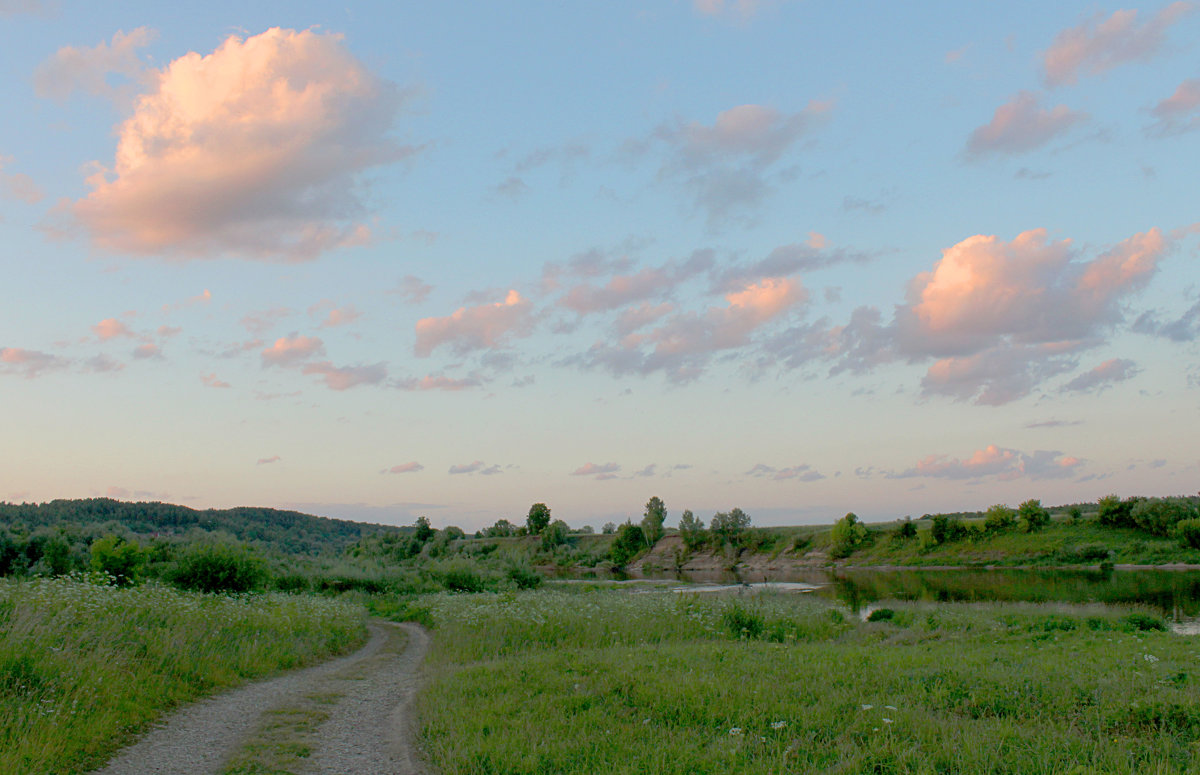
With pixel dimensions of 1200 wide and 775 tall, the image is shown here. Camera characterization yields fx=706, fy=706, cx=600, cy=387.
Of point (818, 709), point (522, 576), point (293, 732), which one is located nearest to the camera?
point (818, 709)

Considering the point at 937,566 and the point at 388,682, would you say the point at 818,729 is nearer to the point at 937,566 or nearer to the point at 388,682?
the point at 388,682

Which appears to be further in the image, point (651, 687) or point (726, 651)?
point (726, 651)

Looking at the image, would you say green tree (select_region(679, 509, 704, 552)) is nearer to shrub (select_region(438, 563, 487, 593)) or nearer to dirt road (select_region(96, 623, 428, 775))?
shrub (select_region(438, 563, 487, 593))

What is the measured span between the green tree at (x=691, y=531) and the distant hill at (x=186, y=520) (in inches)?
1886

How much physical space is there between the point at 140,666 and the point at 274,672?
4.43m

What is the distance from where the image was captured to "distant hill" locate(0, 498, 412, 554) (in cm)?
7369

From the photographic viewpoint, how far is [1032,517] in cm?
8206

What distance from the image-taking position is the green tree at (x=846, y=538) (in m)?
96.2

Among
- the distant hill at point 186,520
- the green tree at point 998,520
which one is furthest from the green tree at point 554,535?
the green tree at point 998,520

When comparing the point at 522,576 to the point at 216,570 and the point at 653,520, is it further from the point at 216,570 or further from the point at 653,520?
the point at 653,520

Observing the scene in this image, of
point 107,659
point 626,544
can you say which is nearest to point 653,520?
point 626,544

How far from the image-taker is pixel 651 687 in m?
11.3

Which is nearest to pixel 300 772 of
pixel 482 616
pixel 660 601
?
pixel 482 616

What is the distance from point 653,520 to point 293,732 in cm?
12433
